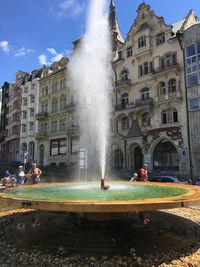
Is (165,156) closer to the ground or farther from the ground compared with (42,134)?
closer to the ground

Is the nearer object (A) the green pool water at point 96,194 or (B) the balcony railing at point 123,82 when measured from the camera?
(A) the green pool water at point 96,194

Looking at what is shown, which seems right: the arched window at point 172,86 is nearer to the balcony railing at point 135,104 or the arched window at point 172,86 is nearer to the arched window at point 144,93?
the balcony railing at point 135,104

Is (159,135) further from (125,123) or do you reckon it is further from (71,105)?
(71,105)

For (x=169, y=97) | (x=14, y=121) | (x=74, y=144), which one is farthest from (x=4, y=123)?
(x=169, y=97)

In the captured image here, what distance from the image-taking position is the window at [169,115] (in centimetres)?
3111

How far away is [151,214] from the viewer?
837cm

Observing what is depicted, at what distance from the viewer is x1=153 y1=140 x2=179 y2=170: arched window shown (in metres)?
30.5

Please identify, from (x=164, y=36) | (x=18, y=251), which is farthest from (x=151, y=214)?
(x=164, y=36)

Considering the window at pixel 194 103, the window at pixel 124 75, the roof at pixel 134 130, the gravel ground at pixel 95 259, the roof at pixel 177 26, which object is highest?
the roof at pixel 177 26

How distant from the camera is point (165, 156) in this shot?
3153cm

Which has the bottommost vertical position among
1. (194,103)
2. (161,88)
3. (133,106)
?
(194,103)

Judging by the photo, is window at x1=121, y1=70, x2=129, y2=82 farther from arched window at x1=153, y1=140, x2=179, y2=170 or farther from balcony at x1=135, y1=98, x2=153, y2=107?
arched window at x1=153, y1=140, x2=179, y2=170

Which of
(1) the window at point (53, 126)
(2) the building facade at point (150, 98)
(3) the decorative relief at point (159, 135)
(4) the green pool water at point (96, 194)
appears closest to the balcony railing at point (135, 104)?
(2) the building facade at point (150, 98)

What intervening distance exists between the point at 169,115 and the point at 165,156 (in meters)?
5.28
